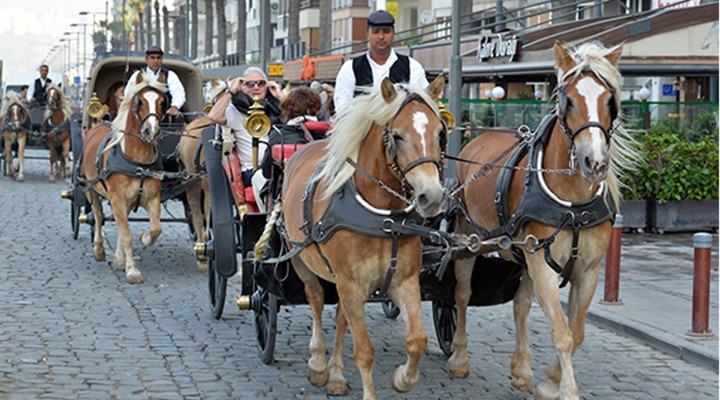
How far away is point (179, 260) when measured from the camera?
15.1m

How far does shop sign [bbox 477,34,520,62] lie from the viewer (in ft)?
69.0

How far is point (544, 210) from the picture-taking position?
760cm

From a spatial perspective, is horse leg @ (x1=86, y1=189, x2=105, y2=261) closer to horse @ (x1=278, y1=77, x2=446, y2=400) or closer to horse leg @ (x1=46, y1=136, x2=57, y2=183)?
horse @ (x1=278, y1=77, x2=446, y2=400)

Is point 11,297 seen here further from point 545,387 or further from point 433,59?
point 433,59

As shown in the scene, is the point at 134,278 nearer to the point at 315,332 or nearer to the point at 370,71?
the point at 315,332

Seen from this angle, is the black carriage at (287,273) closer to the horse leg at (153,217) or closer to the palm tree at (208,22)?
the horse leg at (153,217)

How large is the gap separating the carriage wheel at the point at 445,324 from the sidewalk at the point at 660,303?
180cm

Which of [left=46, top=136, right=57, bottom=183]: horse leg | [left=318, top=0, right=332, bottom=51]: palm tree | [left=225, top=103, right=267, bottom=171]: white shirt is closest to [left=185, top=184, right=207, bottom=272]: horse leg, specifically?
[left=225, top=103, right=267, bottom=171]: white shirt

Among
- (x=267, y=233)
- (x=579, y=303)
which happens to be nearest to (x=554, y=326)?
(x=579, y=303)

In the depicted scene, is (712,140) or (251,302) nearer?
(251,302)

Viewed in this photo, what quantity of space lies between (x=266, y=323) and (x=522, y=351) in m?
1.96

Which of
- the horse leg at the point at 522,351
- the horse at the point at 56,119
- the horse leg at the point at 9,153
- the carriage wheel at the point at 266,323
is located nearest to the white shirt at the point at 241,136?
the carriage wheel at the point at 266,323

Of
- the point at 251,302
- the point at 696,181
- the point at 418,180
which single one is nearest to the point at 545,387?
the point at 418,180

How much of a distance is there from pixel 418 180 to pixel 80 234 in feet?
40.1
